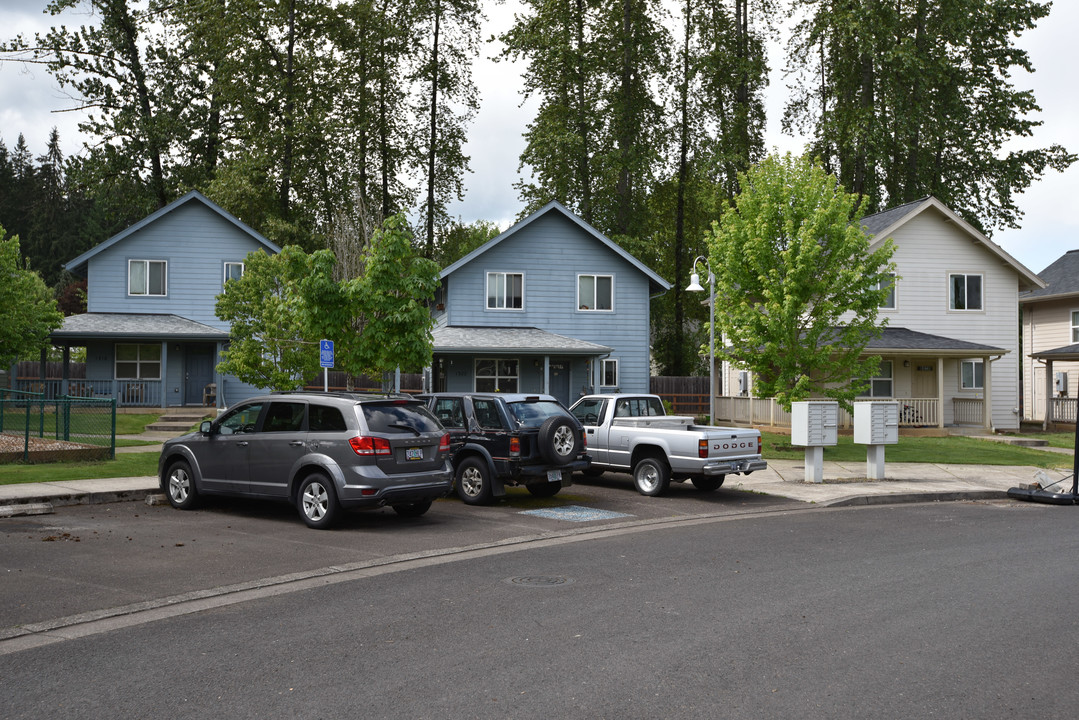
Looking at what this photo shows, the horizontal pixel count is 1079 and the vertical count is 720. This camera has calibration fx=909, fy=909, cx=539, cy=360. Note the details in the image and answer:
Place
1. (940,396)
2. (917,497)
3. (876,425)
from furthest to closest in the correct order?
(940,396) < (876,425) < (917,497)

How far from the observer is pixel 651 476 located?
1584 centimetres

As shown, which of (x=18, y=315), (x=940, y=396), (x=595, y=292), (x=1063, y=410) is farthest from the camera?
(x=1063, y=410)

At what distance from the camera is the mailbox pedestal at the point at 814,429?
696 inches

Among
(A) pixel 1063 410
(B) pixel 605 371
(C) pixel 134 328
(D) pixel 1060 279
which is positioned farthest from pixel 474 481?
(D) pixel 1060 279

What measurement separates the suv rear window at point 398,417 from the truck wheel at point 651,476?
475cm

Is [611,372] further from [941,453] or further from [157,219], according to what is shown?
[157,219]

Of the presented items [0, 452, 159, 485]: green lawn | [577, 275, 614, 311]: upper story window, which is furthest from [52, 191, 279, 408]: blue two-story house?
[0, 452, 159, 485]: green lawn

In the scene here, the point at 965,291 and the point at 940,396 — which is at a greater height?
the point at 965,291

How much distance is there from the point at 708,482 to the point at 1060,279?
29.5m

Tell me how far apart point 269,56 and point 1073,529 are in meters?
40.2

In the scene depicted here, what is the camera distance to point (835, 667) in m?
5.91

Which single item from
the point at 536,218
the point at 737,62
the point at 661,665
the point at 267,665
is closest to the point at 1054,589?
the point at 661,665

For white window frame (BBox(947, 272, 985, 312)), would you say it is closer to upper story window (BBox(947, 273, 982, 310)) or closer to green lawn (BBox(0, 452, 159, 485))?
upper story window (BBox(947, 273, 982, 310))

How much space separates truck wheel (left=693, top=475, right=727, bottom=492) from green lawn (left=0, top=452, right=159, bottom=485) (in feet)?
32.7
